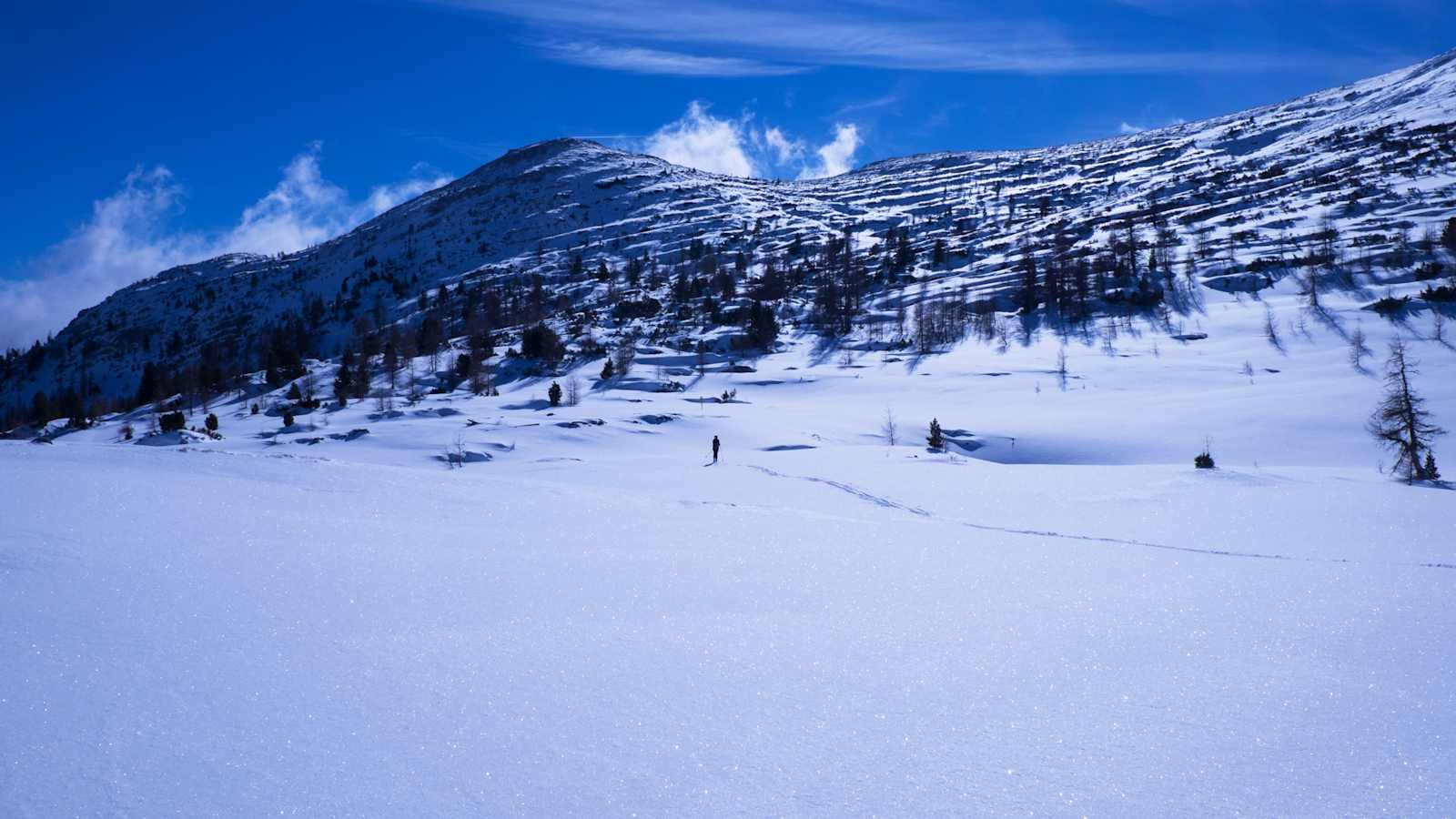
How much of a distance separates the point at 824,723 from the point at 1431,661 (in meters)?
4.60

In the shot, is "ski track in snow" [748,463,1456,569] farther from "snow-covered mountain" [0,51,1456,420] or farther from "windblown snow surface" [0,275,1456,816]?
"snow-covered mountain" [0,51,1456,420]

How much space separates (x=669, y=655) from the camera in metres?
4.70

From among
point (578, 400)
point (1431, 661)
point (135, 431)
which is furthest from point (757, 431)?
point (135, 431)

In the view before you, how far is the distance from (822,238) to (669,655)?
125m

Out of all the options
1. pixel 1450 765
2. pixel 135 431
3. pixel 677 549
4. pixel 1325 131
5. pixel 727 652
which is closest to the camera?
pixel 1450 765

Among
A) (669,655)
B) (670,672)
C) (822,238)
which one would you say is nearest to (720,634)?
(669,655)

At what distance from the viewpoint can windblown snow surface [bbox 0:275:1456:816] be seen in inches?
129

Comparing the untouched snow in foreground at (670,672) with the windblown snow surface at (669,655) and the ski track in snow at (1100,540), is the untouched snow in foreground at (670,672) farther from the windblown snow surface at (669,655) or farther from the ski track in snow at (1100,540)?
the ski track in snow at (1100,540)

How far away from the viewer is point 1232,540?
10727 millimetres

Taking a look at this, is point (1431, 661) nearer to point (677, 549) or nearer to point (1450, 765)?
point (1450, 765)

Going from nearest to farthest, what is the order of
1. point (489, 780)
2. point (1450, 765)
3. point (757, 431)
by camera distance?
point (489, 780) → point (1450, 765) → point (757, 431)

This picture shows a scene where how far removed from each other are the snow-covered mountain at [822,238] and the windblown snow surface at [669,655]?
67.9 metres

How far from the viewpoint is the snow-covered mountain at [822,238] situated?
7906cm

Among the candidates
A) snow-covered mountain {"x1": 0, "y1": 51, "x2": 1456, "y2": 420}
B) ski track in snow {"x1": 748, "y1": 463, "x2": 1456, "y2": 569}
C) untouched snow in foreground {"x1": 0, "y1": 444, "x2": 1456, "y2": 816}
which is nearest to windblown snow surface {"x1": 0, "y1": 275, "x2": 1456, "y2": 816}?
untouched snow in foreground {"x1": 0, "y1": 444, "x2": 1456, "y2": 816}
